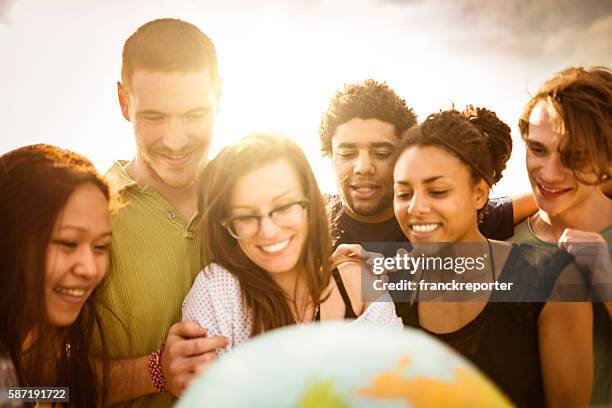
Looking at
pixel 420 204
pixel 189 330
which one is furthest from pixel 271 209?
pixel 420 204

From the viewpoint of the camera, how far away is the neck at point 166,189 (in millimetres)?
2020

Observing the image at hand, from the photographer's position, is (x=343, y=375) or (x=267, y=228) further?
(x=267, y=228)

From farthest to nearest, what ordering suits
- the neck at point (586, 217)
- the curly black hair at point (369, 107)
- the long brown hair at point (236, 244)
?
the curly black hair at point (369, 107) < the neck at point (586, 217) < the long brown hair at point (236, 244)

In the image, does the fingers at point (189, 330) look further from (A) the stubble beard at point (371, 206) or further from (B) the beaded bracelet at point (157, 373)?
(A) the stubble beard at point (371, 206)

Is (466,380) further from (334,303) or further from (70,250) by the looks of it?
(70,250)

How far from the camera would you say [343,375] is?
671 millimetres

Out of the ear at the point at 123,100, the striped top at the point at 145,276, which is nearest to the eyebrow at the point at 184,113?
the ear at the point at 123,100

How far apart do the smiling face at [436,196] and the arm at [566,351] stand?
14.4 inches

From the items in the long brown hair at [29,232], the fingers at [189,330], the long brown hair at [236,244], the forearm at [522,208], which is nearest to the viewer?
the long brown hair at [29,232]

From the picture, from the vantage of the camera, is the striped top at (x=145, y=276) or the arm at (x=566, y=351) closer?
the arm at (x=566, y=351)

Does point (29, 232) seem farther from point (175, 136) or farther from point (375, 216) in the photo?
point (375, 216)

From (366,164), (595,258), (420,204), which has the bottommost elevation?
(595,258)

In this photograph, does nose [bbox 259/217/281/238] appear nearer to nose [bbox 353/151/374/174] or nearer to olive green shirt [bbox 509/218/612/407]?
nose [bbox 353/151/374/174]

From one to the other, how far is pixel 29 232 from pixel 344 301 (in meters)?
0.97
